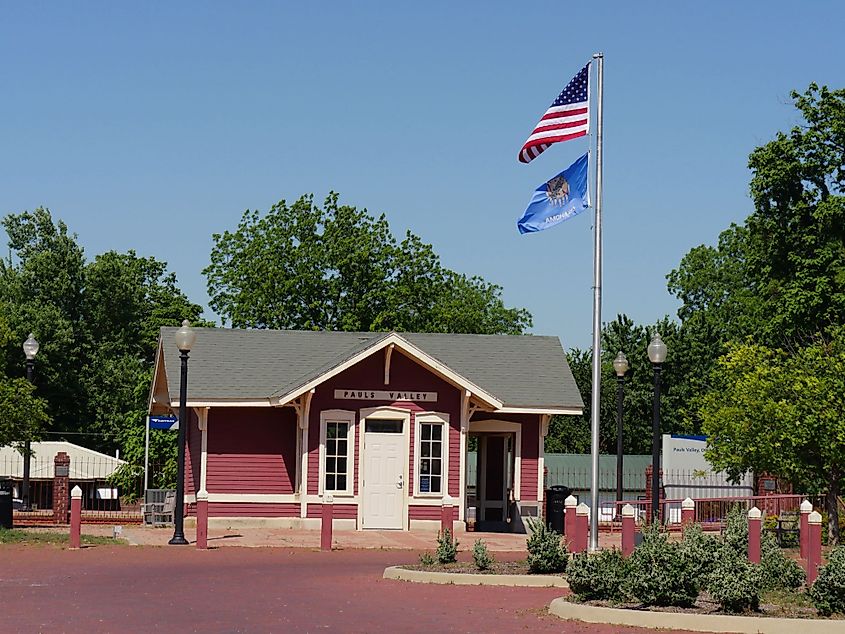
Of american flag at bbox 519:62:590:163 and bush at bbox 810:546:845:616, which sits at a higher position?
american flag at bbox 519:62:590:163

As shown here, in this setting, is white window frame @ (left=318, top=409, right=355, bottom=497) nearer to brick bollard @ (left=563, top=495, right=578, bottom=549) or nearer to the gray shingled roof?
the gray shingled roof

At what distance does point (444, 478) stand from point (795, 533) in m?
7.38

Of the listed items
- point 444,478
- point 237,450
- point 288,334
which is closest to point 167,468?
point 288,334

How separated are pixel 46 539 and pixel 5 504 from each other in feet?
7.78

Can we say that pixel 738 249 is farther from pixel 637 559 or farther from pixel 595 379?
pixel 637 559

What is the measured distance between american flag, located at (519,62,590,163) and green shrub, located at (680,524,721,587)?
8.19 metres

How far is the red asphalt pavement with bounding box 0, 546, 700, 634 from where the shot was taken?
13797mm

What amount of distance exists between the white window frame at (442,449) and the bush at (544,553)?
11.7m

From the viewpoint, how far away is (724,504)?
32.6m

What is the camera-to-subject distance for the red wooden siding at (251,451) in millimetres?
30656

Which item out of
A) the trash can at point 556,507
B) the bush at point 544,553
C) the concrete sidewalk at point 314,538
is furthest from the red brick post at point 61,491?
the bush at point 544,553

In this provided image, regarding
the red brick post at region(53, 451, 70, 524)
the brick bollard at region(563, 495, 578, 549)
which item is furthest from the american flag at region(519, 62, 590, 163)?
the red brick post at region(53, 451, 70, 524)

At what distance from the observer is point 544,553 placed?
18312 mm

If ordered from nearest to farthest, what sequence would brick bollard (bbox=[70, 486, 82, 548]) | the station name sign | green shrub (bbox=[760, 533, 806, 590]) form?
1. green shrub (bbox=[760, 533, 806, 590])
2. brick bollard (bbox=[70, 486, 82, 548])
3. the station name sign
